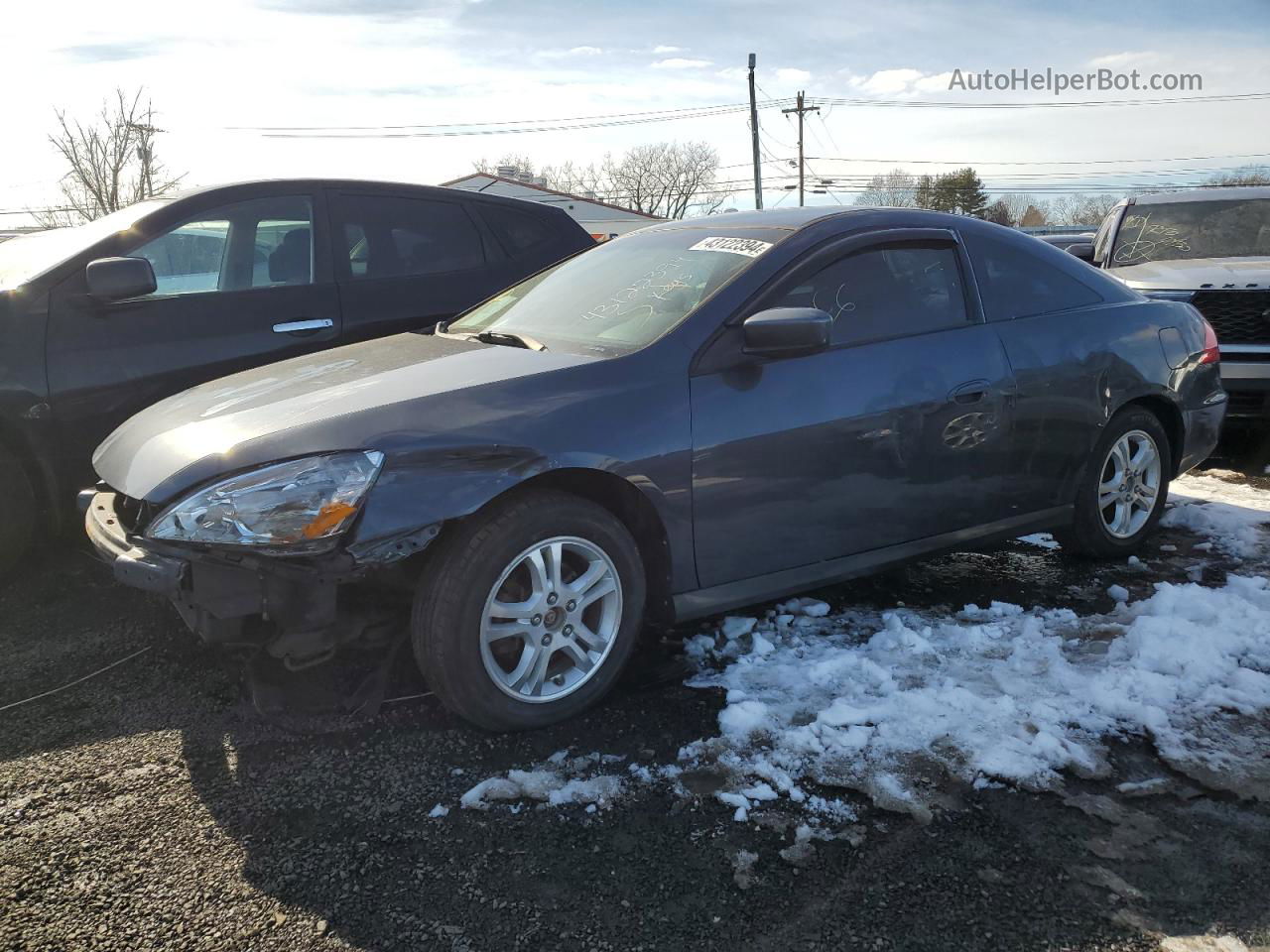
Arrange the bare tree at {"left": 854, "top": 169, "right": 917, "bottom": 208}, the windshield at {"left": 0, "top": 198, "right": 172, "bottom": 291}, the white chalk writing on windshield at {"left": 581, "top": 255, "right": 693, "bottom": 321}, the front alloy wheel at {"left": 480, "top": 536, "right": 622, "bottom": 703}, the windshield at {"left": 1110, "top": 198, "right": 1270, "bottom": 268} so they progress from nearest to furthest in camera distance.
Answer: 1. the front alloy wheel at {"left": 480, "top": 536, "right": 622, "bottom": 703}
2. the white chalk writing on windshield at {"left": 581, "top": 255, "right": 693, "bottom": 321}
3. the windshield at {"left": 0, "top": 198, "right": 172, "bottom": 291}
4. the windshield at {"left": 1110, "top": 198, "right": 1270, "bottom": 268}
5. the bare tree at {"left": 854, "top": 169, "right": 917, "bottom": 208}

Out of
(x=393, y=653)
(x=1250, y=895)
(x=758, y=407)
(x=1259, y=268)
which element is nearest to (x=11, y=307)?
(x=393, y=653)

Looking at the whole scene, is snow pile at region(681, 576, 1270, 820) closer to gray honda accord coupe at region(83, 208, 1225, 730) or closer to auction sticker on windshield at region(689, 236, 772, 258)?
gray honda accord coupe at region(83, 208, 1225, 730)

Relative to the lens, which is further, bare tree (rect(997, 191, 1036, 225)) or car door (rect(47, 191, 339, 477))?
bare tree (rect(997, 191, 1036, 225))

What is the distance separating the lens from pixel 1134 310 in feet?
14.5

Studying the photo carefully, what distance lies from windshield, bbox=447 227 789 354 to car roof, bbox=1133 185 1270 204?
262 inches

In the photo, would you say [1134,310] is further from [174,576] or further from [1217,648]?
[174,576]

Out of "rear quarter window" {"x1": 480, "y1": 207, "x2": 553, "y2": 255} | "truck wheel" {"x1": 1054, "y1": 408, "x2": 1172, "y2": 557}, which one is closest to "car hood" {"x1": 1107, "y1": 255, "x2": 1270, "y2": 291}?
"truck wheel" {"x1": 1054, "y1": 408, "x2": 1172, "y2": 557}

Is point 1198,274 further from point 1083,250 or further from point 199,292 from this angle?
point 199,292

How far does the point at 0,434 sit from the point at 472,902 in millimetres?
3143

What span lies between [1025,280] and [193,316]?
379 centimetres

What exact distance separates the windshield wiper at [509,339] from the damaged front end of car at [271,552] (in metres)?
0.93

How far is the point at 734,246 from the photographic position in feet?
12.0

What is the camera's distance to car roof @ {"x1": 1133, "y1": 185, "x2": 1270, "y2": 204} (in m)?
8.30

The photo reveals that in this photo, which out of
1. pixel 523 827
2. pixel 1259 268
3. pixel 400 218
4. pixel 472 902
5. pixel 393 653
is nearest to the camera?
pixel 472 902
